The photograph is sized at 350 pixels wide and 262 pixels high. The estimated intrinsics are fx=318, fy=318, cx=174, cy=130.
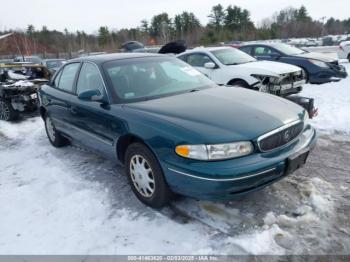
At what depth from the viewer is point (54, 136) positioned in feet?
18.2

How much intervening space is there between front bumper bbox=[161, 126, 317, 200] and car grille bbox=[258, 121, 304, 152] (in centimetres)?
6

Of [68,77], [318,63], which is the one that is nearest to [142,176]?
[68,77]

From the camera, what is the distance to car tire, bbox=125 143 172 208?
312cm

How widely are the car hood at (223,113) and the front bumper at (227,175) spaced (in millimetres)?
212

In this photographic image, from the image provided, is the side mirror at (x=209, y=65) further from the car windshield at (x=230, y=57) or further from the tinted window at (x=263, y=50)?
the tinted window at (x=263, y=50)

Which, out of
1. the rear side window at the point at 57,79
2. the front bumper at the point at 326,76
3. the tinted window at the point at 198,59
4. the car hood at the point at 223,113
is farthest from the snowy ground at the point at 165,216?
the front bumper at the point at 326,76

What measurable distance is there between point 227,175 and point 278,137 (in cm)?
68

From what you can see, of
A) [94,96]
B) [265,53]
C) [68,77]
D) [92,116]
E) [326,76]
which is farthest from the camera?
[265,53]

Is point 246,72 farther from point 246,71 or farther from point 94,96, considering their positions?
point 94,96

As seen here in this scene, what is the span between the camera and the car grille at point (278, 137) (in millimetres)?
2850

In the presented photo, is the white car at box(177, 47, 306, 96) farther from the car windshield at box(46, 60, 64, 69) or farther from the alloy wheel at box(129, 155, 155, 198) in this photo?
the car windshield at box(46, 60, 64, 69)

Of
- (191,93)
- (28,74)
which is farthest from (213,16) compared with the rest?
(191,93)

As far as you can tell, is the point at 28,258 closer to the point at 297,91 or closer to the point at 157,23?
the point at 297,91

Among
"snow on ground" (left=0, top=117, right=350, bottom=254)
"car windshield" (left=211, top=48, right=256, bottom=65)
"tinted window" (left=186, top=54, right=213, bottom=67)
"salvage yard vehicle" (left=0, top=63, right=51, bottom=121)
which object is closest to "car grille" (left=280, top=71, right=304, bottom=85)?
"car windshield" (left=211, top=48, right=256, bottom=65)
